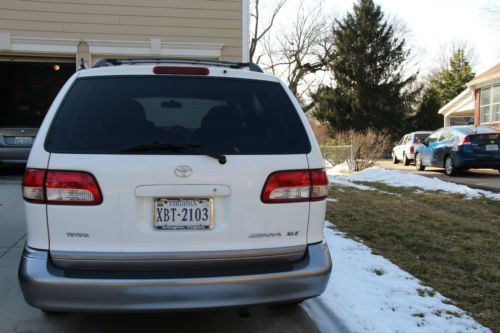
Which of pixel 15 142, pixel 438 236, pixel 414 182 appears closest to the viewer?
pixel 438 236

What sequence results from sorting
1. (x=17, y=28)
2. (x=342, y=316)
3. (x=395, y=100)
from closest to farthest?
1. (x=342, y=316)
2. (x=17, y=28)
3. (x=395, y=100)

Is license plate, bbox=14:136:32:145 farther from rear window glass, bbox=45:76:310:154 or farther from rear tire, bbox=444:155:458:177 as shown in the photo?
rear tire, bbox=444:155:458:177

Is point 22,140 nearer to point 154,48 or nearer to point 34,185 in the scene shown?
point 154,48

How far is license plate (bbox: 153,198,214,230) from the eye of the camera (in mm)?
2633

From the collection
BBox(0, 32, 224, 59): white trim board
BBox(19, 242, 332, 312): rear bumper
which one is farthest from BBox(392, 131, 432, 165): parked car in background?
BBox(19, 242, 332, 312): rear bumper

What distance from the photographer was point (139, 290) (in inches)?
99.0

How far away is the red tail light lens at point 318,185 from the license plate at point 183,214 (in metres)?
0.65

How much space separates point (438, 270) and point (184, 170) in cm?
304

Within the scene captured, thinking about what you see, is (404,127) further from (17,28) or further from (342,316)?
(342,316)

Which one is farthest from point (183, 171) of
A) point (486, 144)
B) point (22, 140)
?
point (486, 144)

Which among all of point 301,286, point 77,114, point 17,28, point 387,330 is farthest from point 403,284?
point 17,28

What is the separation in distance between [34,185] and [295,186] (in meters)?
1.50

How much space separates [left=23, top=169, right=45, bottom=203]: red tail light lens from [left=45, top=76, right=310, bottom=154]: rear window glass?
0.52 ft

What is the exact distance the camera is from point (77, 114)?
278 centimetres
